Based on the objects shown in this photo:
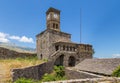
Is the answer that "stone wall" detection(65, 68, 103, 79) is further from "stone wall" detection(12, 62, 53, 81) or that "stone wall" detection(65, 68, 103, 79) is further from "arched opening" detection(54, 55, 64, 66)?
"arched opening" detection(54, 55, 64, 66)

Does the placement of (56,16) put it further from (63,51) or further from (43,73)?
(43,73)

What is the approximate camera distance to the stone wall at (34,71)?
1560 cm

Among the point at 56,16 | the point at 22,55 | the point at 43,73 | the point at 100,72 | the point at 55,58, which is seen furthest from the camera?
the point at 56,16

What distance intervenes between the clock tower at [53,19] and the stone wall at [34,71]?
10951 mm

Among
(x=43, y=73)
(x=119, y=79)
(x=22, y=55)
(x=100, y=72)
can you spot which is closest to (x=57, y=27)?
(x=22, y=55)

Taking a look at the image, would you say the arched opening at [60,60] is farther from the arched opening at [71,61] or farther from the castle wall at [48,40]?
the arched opening at [71,61]

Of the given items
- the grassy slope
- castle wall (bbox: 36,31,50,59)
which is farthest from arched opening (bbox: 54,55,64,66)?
the grassy slope

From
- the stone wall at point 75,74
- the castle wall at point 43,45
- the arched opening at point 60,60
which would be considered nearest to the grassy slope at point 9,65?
the stone wall at point 75,74

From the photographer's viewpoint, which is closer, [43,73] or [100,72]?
[100,72]

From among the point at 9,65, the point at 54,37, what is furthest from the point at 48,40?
the point at 9,65

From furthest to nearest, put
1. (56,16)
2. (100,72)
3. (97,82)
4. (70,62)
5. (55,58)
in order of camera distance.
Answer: (56,16)
(70,62)
(55,58)
(100,72)
(97,82)

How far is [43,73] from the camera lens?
79.6ft

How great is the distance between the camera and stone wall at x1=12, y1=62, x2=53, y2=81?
15.6 meters

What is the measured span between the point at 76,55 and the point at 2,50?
53.6 feet
